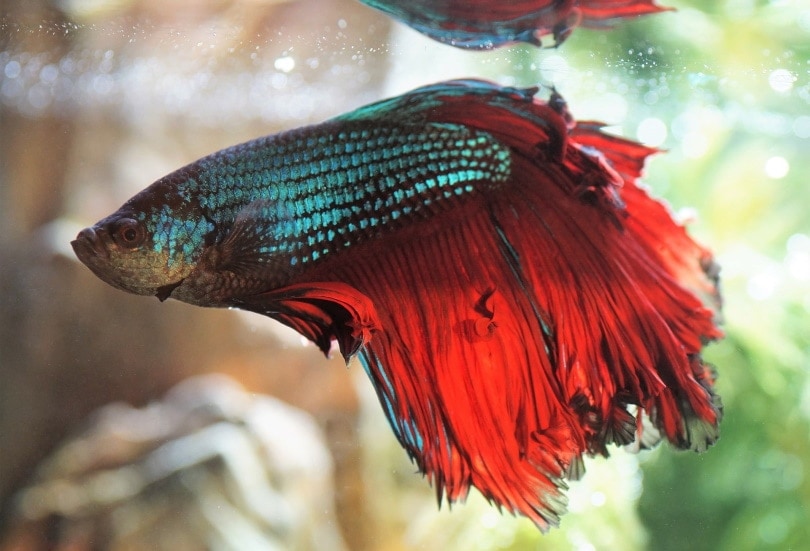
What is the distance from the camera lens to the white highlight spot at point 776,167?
0.97m

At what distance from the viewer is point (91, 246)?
0.70 m

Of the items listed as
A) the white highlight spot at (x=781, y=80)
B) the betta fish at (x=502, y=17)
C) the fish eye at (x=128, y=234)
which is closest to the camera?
the fish eye at (x=128, y=234)

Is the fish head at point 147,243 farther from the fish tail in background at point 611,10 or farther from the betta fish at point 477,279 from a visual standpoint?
the fish tail in background at point 611,10

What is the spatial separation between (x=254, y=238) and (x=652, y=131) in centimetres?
64

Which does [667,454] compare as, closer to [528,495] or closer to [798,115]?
[528,495]

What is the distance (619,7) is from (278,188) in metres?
0.58

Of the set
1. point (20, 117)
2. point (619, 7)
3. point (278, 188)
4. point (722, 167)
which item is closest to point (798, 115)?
point (722, 167)

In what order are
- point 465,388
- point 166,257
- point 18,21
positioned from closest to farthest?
point 166,257 → point 465,388 → point 18,21

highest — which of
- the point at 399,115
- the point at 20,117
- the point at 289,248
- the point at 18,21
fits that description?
the point at 18,21

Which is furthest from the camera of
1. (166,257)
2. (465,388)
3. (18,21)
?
(18,21)

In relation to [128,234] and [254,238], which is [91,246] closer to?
[128,234]

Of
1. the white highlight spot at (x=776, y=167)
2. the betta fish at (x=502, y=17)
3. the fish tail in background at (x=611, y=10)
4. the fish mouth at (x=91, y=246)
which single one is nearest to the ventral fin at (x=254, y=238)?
the fish mouth at (x=91, y=246)

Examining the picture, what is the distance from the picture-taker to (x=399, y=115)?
31.0 inches

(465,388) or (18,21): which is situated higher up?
(18,21)
